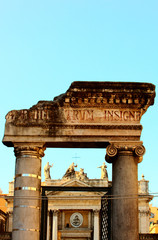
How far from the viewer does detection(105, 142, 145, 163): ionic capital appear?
13.1 metres

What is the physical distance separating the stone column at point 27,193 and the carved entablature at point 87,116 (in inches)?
18.5

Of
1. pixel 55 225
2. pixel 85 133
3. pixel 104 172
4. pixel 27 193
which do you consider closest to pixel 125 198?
pixel 85 133

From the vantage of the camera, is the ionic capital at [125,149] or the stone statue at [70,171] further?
the stone statue at [70,171]

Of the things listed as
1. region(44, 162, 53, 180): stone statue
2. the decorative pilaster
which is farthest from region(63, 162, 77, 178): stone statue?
the decorative pilaster

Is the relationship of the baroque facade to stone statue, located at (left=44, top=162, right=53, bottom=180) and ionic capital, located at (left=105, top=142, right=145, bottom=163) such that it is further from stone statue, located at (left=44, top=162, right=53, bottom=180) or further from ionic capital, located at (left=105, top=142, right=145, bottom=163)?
ionic capital, located at (left=105, top=142, right=145, bottom=163)

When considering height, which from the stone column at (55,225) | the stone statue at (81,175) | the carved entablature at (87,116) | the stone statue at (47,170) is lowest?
the stone column at (55,225)

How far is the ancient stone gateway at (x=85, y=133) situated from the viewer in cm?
1288

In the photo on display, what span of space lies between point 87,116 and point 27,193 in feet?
9.93

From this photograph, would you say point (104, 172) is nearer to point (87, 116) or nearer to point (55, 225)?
point (55, 225)

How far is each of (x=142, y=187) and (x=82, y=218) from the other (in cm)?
781

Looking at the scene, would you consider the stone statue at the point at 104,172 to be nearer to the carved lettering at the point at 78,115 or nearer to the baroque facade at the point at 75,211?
the baroque facade at the point at 75,211

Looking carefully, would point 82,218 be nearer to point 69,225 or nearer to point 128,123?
point 69,225

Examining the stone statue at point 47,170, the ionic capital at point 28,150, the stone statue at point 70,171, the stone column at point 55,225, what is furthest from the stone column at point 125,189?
the stone statue at point 47,170

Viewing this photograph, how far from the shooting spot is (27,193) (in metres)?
13.0
